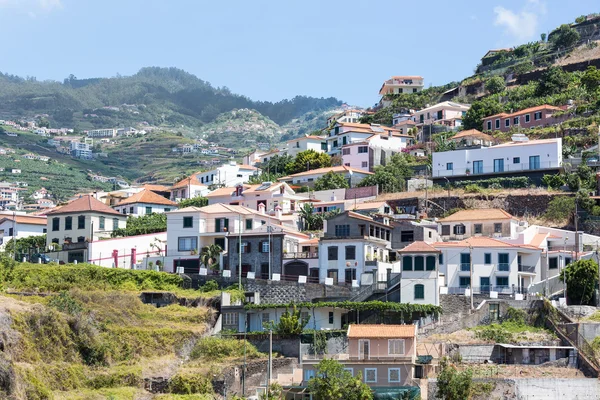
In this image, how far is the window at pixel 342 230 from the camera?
78.1 m

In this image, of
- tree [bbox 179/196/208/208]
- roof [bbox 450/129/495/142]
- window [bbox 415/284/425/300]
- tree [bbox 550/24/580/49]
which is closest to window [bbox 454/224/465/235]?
window [bbox 415/284/425/300]

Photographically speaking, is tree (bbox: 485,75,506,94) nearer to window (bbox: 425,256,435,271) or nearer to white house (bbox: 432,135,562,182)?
white house (bbox: 432,135,562,182)

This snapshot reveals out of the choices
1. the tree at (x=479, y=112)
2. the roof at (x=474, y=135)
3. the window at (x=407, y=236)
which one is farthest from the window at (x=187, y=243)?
the tree at (x=479, y=112)

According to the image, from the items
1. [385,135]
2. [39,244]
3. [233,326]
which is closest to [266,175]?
[385,135]

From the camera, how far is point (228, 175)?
132 m

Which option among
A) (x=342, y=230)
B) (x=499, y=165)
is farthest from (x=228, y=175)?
(x=342, y=230)

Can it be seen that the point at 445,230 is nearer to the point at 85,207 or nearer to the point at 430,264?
the point at 430,264

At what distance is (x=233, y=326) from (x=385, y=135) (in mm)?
58011

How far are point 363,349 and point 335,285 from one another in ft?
36.7

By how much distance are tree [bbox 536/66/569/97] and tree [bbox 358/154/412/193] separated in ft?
86.3

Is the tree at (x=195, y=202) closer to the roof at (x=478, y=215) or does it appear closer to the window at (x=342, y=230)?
the roof at (x=478, y=215)

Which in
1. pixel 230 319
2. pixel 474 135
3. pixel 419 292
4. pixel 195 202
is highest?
pixel 474 135

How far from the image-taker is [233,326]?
2830 inches

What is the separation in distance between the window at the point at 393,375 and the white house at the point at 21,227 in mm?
48881
